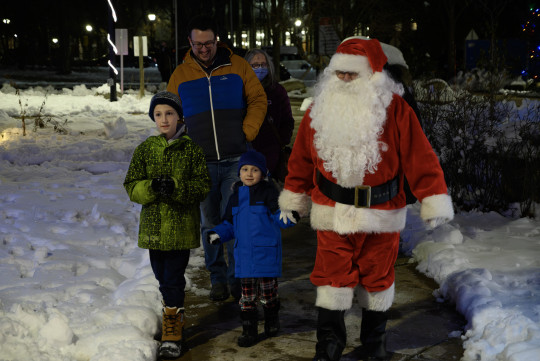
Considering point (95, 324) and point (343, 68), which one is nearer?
point (343, 68)

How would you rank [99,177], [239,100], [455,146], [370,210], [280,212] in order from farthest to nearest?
[99,177] < [455,146] < [239,100] < [280,212] < [370,210]

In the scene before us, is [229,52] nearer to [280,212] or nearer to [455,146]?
[280,212]

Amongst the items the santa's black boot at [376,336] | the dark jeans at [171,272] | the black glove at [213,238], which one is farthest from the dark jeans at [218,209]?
the santa's black boot at [376,336]

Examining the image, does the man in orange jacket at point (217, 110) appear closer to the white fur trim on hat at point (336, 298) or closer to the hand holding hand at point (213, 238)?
the hand holding hand at point (213, 238)

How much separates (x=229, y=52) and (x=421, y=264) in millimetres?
2420

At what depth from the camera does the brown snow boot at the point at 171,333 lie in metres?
4.38

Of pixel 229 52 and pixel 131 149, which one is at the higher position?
pixel 229 52

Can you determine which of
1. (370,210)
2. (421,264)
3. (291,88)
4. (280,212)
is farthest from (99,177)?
(291,88)

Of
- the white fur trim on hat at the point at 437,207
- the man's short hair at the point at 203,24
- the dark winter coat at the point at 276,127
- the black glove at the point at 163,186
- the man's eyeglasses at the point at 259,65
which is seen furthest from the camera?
the dark winter coat at the point at 276,127

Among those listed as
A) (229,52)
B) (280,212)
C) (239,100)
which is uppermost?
(229,52)

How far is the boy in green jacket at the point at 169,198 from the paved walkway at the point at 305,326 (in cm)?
30

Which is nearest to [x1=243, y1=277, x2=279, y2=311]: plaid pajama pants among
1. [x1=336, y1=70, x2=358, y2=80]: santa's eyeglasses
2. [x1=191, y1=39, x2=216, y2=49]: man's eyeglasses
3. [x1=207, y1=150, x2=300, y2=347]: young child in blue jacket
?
[x1=207, y1=150, x2=300, y2=347]: young child in blue jacket

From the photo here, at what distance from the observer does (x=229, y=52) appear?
18.1 feet

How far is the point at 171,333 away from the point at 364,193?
148 centimetres
